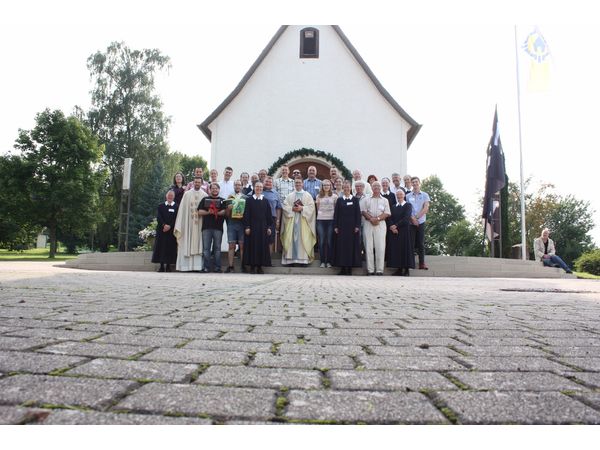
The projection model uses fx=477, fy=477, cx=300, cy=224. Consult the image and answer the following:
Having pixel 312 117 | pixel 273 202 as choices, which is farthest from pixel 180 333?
pixel 312 117

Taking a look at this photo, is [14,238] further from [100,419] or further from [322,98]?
[100,419]

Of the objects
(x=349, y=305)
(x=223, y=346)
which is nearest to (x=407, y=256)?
(x=349, y=305)

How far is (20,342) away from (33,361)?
45 cm

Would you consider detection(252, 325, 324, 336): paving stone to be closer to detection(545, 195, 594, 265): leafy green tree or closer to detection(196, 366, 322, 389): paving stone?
detection(196, 366, 322, 389): paving stone

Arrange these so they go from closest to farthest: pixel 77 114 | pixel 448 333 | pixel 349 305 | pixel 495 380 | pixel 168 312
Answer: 1. pixel 495 380
2. pixel 448 333
3. pixel 168 312
4. pixel 349 305
5. pixel 77 114

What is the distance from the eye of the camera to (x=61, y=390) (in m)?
1.46

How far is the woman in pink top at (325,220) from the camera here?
12.2 metres

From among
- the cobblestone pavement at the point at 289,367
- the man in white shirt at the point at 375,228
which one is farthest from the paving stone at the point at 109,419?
the man in white shirt at the point at 375,228

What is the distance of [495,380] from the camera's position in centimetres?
173

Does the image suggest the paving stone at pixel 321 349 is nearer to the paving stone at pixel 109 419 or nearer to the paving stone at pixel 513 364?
the paving stone at pixel 513 364

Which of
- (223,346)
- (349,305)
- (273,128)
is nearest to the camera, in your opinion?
(223,346)

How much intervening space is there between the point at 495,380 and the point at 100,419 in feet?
4.35

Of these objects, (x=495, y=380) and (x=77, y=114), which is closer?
(x=495, y=380)

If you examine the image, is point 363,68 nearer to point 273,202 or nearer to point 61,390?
point 273,202
